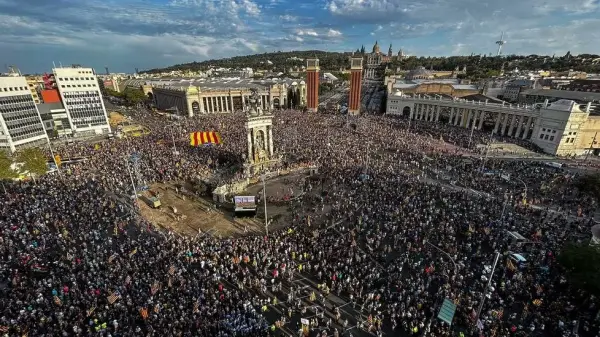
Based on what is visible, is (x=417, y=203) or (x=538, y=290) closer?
(x=538, y=290)

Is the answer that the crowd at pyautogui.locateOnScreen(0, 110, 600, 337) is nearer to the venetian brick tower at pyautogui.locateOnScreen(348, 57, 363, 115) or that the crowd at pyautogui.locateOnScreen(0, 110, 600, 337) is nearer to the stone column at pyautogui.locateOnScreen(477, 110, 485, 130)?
the stone column at pyautogui.locateOnScreen(477, 110, 485, 130)

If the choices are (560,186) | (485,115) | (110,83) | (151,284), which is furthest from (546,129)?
(110,83)

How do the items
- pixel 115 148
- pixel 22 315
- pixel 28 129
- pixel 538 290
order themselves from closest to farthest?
pixel 22 315, pixel 538 290, pixel 115 148, pixel 28 129

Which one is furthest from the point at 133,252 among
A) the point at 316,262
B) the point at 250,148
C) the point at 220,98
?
the point at 220,98

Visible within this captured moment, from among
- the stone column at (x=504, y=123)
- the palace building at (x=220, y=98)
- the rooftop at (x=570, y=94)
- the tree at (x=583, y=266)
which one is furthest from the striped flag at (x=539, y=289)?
the palace building at (x=220, y=98)

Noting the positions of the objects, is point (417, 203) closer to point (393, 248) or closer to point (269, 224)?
point (393, 248)

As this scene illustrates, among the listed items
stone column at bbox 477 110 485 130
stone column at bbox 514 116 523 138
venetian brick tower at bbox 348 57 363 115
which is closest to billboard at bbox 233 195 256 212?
stone column at bbox 514 116 523 138

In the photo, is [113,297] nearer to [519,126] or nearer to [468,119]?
Result: [519,126]
